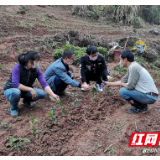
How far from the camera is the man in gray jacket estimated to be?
3330 mm

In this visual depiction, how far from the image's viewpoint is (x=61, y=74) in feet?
11.1

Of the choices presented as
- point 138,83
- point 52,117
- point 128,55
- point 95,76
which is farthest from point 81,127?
point 95,76

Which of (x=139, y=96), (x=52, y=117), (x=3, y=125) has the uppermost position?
(x=139, y=96)

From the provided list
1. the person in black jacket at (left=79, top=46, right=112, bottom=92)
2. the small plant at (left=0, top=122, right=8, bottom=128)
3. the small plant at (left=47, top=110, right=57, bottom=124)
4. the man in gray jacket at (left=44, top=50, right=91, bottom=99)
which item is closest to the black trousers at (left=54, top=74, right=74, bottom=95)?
the man in gray jacket at (left=44, top=50, right=91, bottom=99)

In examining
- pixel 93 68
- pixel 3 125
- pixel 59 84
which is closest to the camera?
pixel 3 125

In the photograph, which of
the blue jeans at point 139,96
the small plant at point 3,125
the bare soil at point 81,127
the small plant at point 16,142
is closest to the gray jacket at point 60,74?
the bare soil at point 81,127

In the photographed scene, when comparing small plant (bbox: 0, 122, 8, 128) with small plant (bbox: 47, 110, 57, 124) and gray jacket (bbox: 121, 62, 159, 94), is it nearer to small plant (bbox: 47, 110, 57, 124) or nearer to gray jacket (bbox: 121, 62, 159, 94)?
small plant (bbox: 47, 110, 57, 124)

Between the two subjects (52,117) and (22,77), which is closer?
(52,117)

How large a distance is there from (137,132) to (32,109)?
1.97 meters

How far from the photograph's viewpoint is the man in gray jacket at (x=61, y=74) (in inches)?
131

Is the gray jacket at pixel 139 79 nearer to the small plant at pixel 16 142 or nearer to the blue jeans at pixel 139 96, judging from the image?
the blue jeans at pixel 139 96

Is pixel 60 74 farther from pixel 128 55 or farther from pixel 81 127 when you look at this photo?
pixel 128 55
